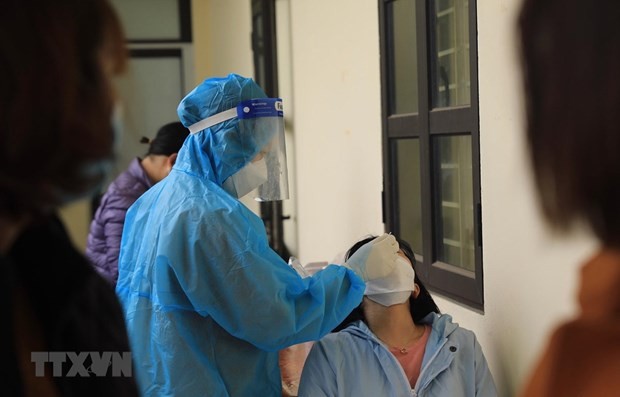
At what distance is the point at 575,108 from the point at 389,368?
1.30m

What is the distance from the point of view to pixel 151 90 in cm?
599

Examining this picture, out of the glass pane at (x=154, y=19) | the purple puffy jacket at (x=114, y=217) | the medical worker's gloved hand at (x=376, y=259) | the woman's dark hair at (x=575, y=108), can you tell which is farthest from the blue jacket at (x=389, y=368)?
the glass pane at (x=154, y=19)

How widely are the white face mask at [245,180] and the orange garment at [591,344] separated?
1383 mm

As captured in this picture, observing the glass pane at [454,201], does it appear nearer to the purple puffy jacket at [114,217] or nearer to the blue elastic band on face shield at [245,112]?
the blue elastic band on face shield at [245,112]

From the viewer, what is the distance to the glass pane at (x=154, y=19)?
5.91 m

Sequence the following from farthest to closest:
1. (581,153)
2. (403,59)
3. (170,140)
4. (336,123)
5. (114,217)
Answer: (170,140) → (114,217) → (336,123) → (403,59) → (581,153)

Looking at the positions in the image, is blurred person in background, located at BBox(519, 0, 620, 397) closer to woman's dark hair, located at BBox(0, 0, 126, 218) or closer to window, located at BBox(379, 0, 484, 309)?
woman's dark hair, located at BBox(0, 0, 126, 218)

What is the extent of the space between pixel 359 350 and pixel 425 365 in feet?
0.54

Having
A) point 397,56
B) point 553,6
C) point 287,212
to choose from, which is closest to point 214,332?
point 397,56

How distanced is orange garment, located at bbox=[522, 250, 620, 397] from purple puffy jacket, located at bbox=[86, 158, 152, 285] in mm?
2521

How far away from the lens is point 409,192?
7.96 feet

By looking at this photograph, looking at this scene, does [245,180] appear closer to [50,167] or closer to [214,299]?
[214,299]

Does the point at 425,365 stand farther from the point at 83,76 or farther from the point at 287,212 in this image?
the point at 287,212

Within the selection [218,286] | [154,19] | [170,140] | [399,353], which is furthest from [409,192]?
[154,19]
